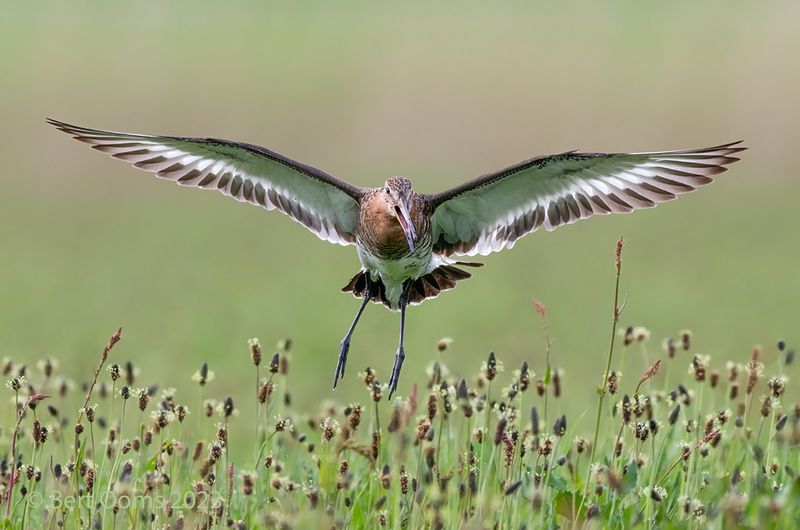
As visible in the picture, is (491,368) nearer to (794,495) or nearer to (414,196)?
(794,495)

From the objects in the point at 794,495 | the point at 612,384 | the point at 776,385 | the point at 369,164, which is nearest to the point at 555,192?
the point at 776,385

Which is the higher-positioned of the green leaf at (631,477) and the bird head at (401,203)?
the bird head at (401,203)

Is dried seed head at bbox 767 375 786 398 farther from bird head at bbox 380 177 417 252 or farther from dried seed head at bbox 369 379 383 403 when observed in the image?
bird head at bbox 380 177 417 252

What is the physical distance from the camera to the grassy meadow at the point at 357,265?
5.53m

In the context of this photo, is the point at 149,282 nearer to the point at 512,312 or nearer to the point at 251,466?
the point at 512,312

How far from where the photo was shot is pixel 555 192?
8.27m

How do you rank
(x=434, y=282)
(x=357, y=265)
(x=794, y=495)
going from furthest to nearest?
1. (x=357, y=265)
2. (x=434, y=282)
3. (x=794, y=495)

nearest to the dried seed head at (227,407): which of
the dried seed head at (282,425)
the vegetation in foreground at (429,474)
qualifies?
the vegetation in foreground at (429,474)

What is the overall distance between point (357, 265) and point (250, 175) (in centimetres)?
1000

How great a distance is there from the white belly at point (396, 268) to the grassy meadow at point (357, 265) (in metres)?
0.72

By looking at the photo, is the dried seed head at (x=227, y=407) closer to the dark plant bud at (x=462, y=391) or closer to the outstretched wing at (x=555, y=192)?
the dark plant bud at (x=462, y=391)

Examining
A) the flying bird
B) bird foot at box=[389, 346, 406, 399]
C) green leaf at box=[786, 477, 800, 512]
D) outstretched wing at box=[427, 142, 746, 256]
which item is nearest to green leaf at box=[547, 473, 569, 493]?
green leaf at box=[786, 477, 800, 512]

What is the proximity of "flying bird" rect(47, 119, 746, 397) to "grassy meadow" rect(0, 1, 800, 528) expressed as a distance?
82 cm

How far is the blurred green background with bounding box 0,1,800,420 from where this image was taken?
45.2 ft
